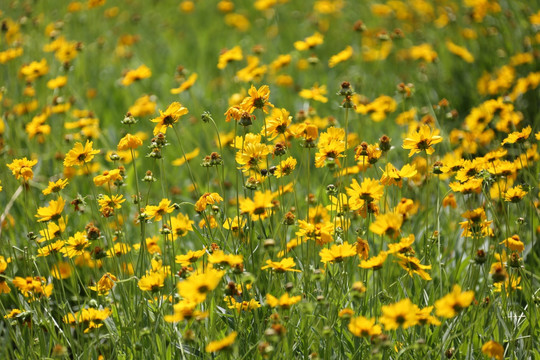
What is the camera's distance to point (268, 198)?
1.55m

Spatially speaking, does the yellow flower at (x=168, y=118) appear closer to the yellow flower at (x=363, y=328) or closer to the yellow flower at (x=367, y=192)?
the yellow flower at (x=367, y=192)

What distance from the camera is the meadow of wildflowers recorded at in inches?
68.9

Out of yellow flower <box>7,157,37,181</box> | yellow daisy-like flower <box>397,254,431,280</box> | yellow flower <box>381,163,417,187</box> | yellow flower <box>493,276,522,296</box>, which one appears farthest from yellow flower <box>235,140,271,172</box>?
yellow flower <box>493,276,522,296</box>

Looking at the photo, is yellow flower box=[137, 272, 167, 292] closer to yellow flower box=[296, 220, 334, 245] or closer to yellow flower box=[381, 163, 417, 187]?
yellow flower box=[296, 220, 334, 245]

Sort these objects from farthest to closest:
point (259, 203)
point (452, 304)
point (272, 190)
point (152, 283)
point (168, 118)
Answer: point (272, 190)
point (168, 118)
point (152, 283)
point (259, 203)
point (452, 304)

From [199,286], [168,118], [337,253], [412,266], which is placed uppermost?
[168,118]

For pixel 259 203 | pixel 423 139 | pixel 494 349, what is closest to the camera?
pixel 494 349

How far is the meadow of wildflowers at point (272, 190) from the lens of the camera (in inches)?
68.9

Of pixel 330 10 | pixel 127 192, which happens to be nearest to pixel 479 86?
pixel 330 10

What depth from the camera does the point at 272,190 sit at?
2801 millimetres

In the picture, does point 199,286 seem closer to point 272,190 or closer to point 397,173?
point 397,173

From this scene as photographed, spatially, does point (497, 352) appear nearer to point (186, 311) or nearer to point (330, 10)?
point (186, 311)

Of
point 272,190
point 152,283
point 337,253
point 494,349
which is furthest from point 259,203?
point 272,190

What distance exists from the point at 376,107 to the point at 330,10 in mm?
2206
